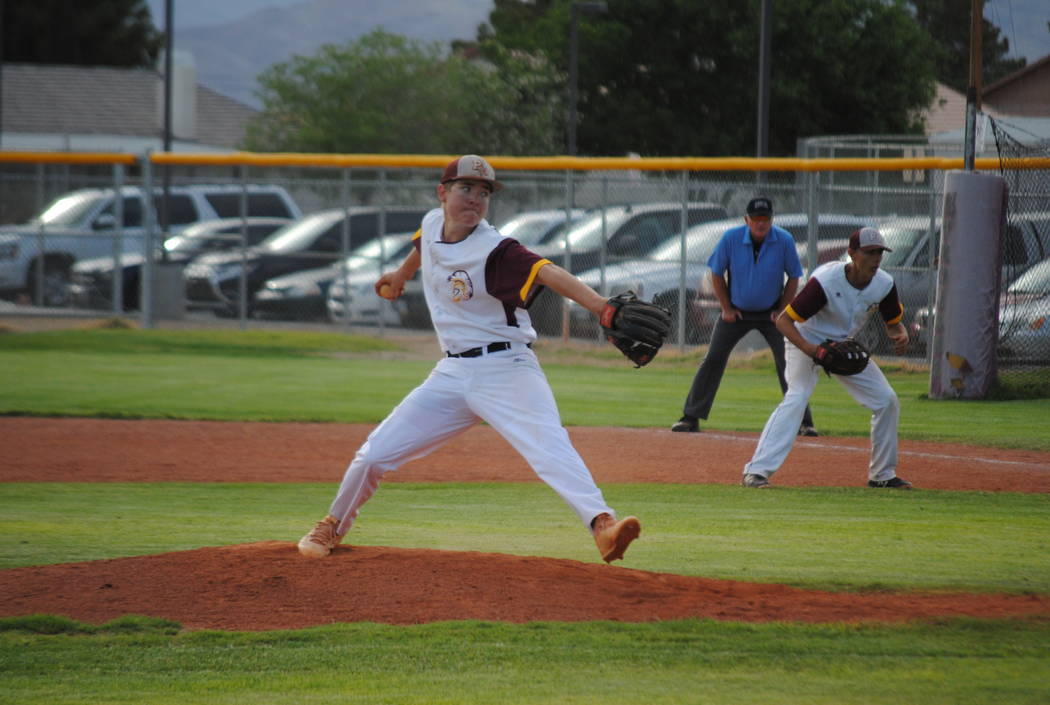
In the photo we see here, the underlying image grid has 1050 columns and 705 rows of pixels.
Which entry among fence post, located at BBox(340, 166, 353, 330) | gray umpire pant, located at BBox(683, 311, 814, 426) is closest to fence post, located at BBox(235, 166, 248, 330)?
fence post, located at BBox(340, 166, 353, 330)

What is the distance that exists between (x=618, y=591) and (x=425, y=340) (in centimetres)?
1395

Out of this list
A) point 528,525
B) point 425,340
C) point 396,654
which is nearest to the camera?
point 396,654

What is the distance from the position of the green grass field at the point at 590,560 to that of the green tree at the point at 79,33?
6488 cm

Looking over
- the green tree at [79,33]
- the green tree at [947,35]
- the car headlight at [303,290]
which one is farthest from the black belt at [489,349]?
the green tree at [79,33]

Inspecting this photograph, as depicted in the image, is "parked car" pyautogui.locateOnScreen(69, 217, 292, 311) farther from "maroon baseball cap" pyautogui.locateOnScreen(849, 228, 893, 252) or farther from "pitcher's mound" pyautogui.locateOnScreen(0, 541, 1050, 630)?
"pitcher's mound" pyautogui.locateOnScreen(0, 541, 1050, 630)

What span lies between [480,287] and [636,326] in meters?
0.73

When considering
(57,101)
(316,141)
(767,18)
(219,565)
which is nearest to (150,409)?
(219,565)

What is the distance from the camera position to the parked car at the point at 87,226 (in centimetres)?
2208

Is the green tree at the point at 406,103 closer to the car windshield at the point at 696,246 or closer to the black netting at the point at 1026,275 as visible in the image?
the car windshield at the point at 696,246

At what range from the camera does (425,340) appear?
1966 centimetres

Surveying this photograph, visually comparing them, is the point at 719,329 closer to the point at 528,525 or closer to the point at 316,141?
the point at 528,525

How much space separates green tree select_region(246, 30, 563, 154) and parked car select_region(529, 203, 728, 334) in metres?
18.7

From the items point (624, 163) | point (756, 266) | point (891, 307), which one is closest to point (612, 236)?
point (624, 163)

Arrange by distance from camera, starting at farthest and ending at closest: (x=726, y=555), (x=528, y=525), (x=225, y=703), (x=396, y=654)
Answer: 1. (x=528, y=525)
2. (x=726, y=555)
3. (x=396, y=654)
4. (x=225, y=703)
